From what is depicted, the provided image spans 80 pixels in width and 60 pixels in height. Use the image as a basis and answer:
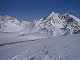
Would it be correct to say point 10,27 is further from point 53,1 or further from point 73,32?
point 73,32

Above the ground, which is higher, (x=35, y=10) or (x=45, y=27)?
(x=35, y=10)

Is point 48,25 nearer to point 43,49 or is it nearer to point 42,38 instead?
point 42,38

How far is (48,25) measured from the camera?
1209 mm

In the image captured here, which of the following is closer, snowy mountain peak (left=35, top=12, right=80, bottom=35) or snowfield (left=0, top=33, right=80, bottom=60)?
snowfield (left=0, top=33, right=80, bottom=60)

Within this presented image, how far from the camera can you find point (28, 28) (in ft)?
3.83

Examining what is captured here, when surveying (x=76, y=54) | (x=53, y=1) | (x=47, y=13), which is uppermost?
(x=53, y=1)

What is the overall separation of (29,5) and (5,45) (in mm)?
401

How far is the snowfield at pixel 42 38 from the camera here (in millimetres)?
962

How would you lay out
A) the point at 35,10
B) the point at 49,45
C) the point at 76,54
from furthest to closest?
the point at 35,10 → the point at 49,45 → the point at 76,54

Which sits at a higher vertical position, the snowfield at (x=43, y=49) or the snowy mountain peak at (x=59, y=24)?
the snowy mountain peak at (x=59, y=24)

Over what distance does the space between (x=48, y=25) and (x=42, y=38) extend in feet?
0.42

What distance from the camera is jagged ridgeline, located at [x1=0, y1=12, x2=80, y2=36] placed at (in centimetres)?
114

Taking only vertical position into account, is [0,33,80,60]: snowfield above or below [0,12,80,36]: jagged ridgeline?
below

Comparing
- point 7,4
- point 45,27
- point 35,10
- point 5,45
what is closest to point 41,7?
point 35,10
